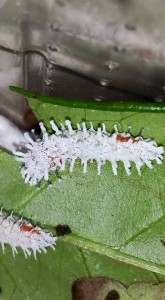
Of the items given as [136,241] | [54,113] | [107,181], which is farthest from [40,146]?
[136,241]

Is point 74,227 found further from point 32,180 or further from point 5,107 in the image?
point 5,107

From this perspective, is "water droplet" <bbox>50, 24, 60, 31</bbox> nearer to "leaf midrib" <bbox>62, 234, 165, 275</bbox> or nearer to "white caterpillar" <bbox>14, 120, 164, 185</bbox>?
"white caterpillar" <bbox>14, 120, 164, 185</bbox>

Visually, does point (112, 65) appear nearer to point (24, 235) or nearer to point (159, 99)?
point (159, 99)

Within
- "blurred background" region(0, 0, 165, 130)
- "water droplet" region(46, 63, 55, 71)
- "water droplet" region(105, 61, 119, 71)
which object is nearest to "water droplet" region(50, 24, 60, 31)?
"blurred background" region(0, 0, 165, 130)

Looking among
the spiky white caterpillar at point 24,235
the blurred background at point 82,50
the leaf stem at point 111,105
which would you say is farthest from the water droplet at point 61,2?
the spiky white caterpillar at point 24,235

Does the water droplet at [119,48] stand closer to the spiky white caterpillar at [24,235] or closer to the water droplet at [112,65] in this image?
the water droplet at [112,65]
